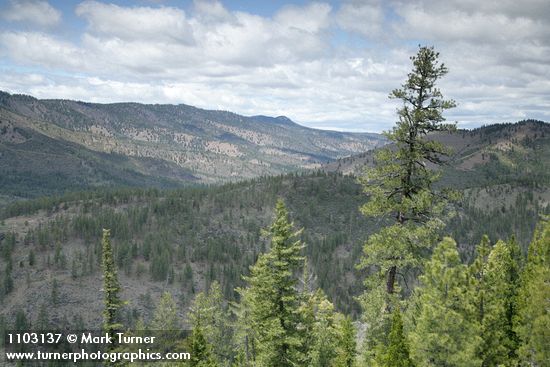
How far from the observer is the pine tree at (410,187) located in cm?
2219

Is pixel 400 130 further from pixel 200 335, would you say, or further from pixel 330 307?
pixel 330 307

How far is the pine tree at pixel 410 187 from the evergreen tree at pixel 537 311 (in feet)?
22.8

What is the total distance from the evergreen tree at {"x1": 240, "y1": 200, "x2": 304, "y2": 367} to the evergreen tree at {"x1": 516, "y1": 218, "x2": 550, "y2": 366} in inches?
525

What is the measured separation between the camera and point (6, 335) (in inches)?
4505

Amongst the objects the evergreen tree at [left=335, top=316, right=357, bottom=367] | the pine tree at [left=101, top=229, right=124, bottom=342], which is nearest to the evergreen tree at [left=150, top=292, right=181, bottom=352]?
the pine tree at [left=101, top=229, right=124, bottom=342]

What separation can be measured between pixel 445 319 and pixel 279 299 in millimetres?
10575

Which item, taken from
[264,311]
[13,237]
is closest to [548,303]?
[264,311]

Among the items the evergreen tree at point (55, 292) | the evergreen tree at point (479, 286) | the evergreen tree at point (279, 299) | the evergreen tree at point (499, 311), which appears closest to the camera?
the evergreen tree at point (479, 286)

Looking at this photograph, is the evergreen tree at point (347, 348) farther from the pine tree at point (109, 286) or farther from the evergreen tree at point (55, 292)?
the evergreen tree at point (55, 292)

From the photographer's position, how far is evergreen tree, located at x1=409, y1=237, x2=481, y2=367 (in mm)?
21156

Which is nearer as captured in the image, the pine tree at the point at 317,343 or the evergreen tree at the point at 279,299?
the evergreen tree at the point at 279,299

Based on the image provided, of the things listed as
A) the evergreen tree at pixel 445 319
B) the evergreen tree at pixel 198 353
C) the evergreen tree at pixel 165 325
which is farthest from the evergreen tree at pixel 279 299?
the evergreen tree at pixel 165 325

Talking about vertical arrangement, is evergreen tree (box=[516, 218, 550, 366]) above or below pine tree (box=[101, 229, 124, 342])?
above

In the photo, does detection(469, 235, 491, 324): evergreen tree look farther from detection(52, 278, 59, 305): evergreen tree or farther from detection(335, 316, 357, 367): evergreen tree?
detection(52, 278, 59, 305): evergreen tree
